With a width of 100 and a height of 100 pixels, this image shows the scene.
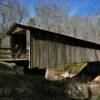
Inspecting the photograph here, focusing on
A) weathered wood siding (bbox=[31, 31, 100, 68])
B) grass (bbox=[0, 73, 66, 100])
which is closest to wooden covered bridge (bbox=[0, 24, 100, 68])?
weathered wood siding (bbox=[31, 31, 100, 68])

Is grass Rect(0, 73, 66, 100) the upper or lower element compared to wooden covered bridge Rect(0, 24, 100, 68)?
lower

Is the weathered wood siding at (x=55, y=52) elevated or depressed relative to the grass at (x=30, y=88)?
elevated

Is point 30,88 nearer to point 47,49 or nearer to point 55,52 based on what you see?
point 47,49

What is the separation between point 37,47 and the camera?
781 inches

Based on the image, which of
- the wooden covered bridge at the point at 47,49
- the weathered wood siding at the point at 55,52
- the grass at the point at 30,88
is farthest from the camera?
the weathered wood siding at the point at 55,52

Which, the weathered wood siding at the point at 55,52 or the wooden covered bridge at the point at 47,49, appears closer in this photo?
the wooden covered bridge at the point at 47,49

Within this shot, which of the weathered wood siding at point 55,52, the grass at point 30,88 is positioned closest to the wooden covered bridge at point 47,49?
the weathered wood siding at point 55,52

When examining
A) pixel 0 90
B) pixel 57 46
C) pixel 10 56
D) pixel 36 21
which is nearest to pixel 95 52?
pixel 57 46

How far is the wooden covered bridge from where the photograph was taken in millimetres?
19719

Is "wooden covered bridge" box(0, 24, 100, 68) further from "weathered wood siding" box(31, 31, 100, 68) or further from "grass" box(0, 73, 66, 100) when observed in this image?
"grass" box(0, 73, 66, 100)

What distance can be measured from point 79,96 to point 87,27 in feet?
180

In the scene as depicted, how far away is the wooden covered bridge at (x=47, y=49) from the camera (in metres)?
19.7

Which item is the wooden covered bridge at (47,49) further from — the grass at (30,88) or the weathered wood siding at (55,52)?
the grass at (30,88)

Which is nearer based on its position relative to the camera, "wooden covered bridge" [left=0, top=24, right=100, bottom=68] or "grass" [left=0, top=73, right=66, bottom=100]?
"grass" [left=0, top=73, right=66, bottom=100]
